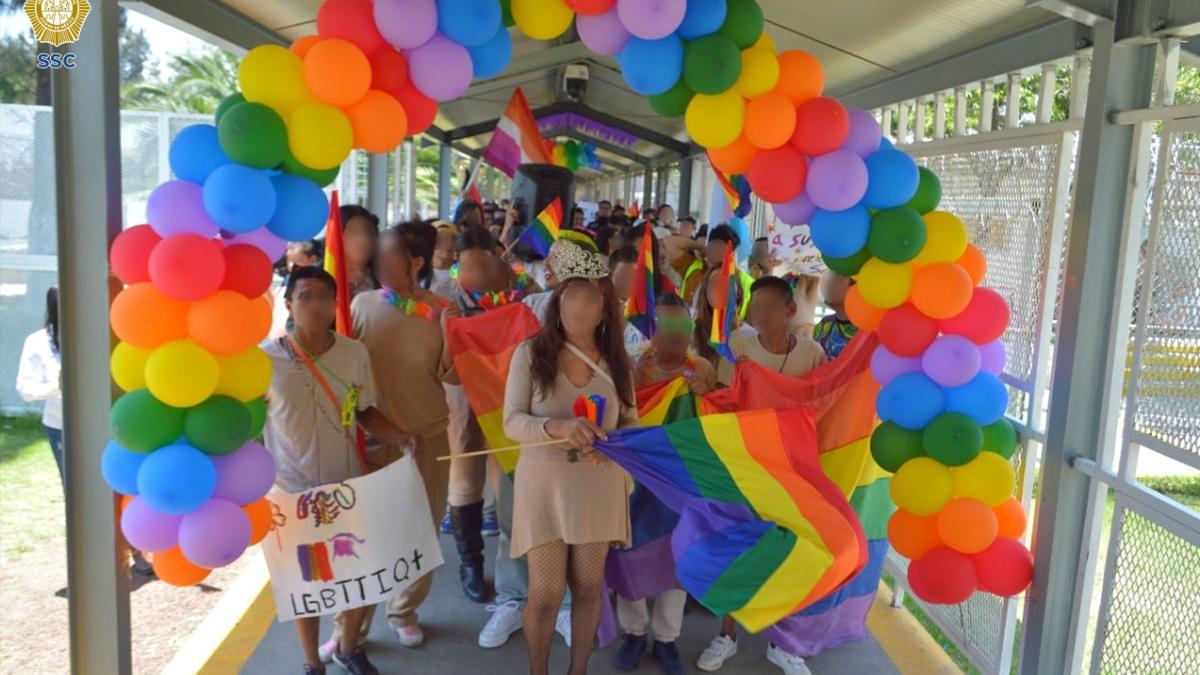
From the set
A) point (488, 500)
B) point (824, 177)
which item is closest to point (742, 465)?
point (824, 177)

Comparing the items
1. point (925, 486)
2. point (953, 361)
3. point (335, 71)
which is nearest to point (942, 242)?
point (953, 361)

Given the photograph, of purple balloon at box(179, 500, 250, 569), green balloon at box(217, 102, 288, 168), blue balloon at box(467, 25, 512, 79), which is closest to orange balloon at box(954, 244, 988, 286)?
blue balloon at box(467, 25, 512, 79)

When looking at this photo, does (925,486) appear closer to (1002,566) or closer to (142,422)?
(1002,566)

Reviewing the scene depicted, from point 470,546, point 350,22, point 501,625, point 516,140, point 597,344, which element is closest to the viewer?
point 350,22

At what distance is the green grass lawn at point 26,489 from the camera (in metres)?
4.19

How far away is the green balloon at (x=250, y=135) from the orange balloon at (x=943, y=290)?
2283mm

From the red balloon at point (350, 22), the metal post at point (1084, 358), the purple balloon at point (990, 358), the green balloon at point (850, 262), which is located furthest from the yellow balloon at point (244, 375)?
the metal post at point (1084, 358)

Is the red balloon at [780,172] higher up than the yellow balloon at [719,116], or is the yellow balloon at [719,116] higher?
the yellow balloon at [719,116]

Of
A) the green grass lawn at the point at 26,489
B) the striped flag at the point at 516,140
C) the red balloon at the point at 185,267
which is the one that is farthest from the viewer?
the striped flag at the point at 516,140

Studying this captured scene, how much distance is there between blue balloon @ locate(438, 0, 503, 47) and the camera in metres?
3.06

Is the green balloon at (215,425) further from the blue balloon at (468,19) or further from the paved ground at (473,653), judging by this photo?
the paved ground at (473,653)

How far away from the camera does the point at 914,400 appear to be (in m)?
3.39

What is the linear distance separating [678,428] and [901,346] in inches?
35.9

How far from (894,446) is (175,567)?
8.34 ft
